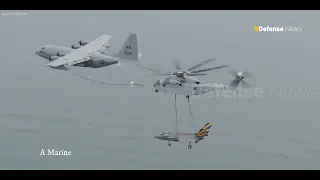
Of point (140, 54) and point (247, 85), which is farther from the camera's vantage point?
point (140, 54)

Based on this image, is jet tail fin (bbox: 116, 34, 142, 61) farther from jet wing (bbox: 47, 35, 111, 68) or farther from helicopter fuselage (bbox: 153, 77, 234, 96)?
helicopter fuselage (bbox: 153, 77, 234, 96)

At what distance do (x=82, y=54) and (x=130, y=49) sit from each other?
16.2ft

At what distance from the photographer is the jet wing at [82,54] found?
70688 mm

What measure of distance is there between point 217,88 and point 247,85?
2.63 meters

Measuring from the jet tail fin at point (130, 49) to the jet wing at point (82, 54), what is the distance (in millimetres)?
3478

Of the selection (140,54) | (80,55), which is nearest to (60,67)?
(80,55)

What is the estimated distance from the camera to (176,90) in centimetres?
6644

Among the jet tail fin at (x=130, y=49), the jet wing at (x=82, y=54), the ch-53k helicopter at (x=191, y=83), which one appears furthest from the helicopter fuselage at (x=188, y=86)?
the jet wing at (x=82, y=54)

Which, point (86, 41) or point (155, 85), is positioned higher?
point (86, 41)

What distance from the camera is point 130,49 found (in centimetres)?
7088

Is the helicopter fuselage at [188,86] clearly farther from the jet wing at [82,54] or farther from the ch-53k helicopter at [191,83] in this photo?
the jet wing at [82,54]

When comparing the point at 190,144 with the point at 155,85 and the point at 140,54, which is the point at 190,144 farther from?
the point at 140,54

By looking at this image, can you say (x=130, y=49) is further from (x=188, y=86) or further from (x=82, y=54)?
(x=188, y=86)

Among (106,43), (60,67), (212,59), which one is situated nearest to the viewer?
(212,59)
